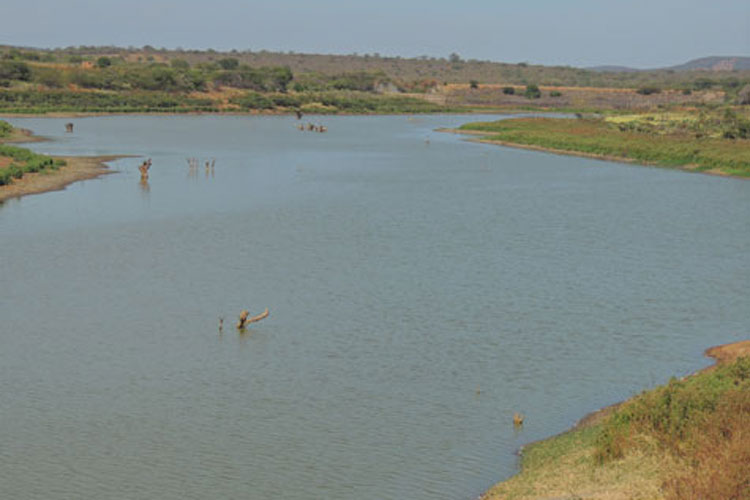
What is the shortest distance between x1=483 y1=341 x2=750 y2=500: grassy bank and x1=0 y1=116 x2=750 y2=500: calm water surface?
1.24 meters

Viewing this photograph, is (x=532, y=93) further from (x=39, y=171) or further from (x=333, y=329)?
(x=333, y=329)

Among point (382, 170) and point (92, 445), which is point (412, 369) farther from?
point (382, 170)

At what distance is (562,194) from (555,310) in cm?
3016

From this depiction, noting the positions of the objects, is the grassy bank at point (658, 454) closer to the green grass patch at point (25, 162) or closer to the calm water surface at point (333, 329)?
the calm water surface at point (333, 329)

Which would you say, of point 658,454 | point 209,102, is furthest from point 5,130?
point 658,454

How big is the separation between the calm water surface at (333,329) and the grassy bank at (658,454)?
1243mm

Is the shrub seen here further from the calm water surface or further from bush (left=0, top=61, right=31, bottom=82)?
bush (left=0, top=61, right=31, bottom=82)

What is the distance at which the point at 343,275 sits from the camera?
33.9 m

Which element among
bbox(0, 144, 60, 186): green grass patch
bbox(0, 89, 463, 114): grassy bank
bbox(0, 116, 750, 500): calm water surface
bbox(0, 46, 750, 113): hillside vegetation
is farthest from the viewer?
bbox(0, 46, 750, 113): hillside vegetation

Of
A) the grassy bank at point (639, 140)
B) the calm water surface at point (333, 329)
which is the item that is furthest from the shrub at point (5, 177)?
the grassy bank at point (639, 140)

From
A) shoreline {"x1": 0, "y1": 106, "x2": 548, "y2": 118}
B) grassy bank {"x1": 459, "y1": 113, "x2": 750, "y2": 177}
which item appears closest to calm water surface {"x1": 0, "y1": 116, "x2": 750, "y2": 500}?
grassy bank {"x1": 459, "y1": 113, "x2": 750, "y2": 177}

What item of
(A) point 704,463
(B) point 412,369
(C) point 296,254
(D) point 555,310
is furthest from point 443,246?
(A) point 704,463

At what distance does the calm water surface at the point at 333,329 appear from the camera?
18328 millimetres

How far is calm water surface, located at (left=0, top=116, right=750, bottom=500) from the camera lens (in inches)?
722
